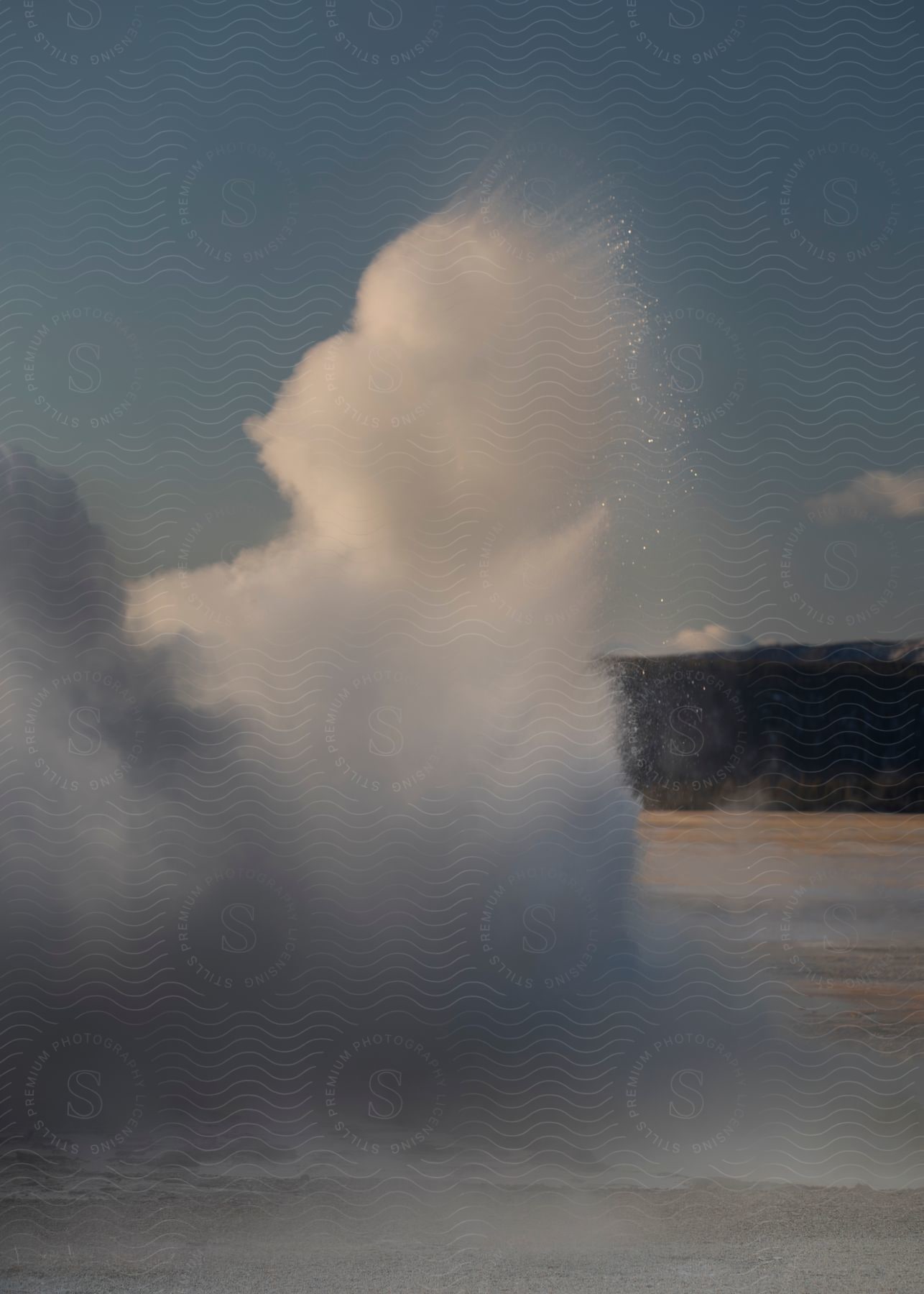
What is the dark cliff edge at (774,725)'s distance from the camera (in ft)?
7.68

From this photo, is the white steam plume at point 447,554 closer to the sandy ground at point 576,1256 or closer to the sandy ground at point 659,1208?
the sandy ground at point 659,1208

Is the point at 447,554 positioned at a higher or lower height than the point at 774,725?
higher

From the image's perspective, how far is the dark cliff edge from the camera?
234 cm

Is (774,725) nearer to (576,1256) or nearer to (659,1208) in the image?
(659,1208)

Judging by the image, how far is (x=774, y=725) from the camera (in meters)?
2.36

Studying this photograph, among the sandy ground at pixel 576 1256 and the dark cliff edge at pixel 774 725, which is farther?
the dark cliff edge at pixel 774 725

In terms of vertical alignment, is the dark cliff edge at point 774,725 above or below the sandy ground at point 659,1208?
above

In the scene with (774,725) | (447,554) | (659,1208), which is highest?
(447,554)

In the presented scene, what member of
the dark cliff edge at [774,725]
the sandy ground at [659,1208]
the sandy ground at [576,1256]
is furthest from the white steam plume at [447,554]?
the sandy ground at [576,1256]

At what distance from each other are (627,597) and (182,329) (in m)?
1.16

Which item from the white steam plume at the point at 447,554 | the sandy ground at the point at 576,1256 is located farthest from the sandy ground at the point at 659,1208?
the white steam plume at the point at 447,554

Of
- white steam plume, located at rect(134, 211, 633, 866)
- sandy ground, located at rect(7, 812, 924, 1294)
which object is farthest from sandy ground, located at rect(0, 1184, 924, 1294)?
white steam plume, located at rect(134, 211, 633, 866)

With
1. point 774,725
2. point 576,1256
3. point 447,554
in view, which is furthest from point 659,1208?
point 447,554

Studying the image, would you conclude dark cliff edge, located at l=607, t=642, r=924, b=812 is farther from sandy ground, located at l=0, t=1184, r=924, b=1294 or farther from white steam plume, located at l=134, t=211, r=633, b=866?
sandy ground, located at l=0, t=1184, r=924, b=1294
